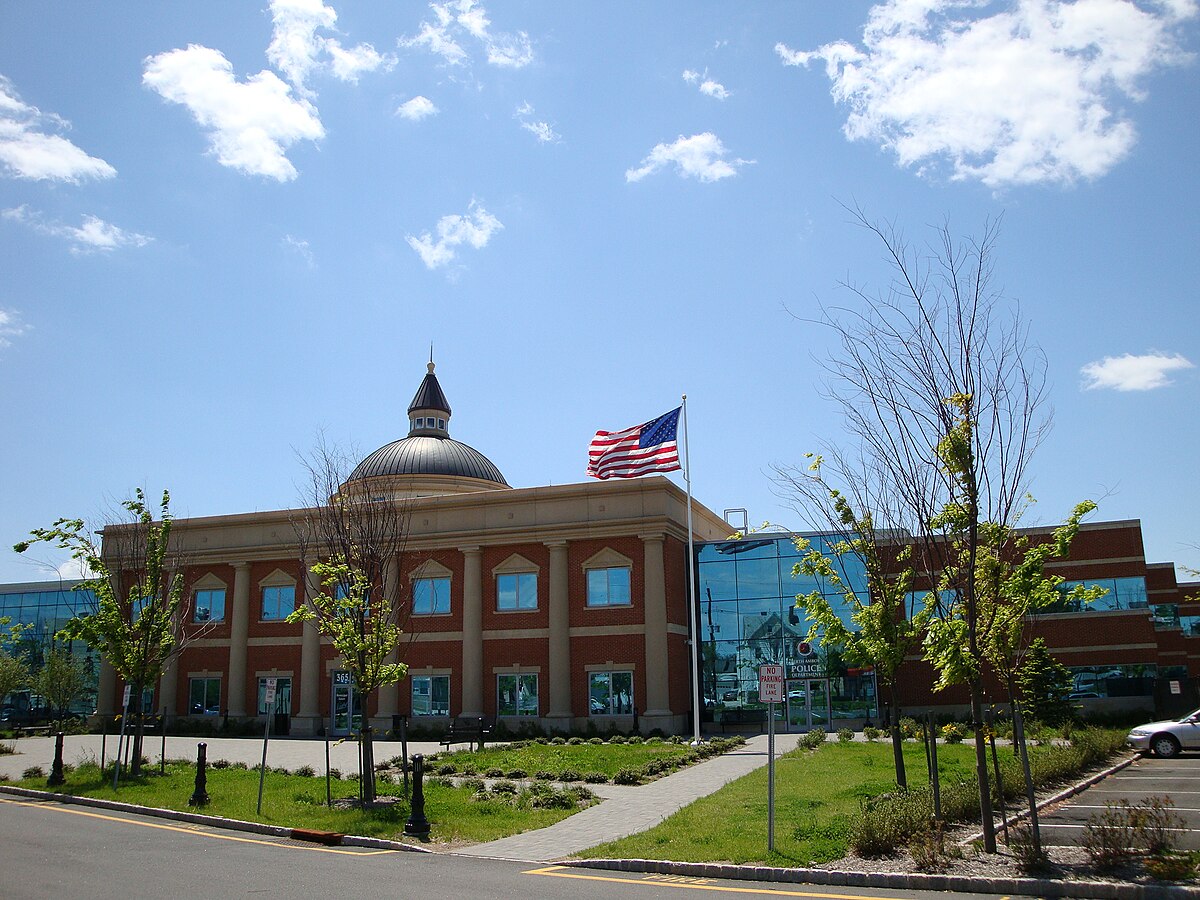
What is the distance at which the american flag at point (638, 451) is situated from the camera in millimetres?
33875

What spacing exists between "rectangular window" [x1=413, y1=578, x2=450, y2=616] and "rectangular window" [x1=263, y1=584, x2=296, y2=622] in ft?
20.8

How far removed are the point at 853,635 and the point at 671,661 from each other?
21.6 m

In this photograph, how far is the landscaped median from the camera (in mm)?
16188

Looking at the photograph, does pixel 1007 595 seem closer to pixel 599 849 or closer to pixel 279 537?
pixel 599 849

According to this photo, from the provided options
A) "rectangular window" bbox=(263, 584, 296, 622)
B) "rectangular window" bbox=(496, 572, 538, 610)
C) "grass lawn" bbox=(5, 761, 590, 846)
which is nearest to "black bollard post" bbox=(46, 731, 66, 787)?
"grass lawn" bbox=(5, 761, 590, 846)

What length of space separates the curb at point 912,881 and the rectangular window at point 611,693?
81.1ft

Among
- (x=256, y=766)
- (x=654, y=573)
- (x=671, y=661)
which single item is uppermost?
(x=654, y=573)

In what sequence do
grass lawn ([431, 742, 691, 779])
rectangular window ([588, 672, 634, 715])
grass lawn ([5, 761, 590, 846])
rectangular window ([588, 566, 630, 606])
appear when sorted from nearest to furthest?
grass lawn ([5, 761, 590, 846]) → grass lawn ([431, 742, 691, 779]) → rectangular window ([588, 672, 634, 715]) → rectangular window ([588, 566, 630, 606])

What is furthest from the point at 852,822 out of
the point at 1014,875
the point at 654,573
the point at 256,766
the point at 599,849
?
the point at 654,573

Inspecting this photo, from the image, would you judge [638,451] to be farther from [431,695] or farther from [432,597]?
[431,695]

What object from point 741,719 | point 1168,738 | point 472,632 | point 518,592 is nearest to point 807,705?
point 741,719

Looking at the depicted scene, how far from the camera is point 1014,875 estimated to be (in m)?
10.6

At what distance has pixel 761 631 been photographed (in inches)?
1529

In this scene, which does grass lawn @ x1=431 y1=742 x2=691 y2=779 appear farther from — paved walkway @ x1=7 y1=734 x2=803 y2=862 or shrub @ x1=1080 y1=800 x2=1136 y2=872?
shrub @ x1=1080 y1=800 x2=1136 y2=872
